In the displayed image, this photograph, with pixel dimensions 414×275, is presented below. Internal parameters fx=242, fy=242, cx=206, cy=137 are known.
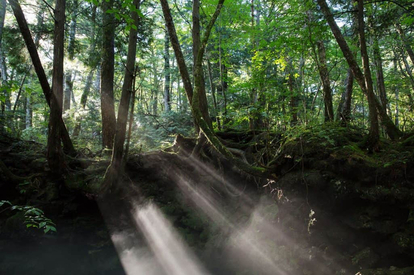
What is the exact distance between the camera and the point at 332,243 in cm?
464

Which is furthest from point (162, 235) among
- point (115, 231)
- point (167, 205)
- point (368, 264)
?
point (368, 264)

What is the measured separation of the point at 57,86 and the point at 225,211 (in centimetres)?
541

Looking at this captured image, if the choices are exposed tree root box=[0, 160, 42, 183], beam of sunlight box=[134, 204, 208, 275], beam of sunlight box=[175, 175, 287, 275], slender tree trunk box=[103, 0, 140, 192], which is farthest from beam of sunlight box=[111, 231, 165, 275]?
exposed tree root box=[0, 160, 42, 183]

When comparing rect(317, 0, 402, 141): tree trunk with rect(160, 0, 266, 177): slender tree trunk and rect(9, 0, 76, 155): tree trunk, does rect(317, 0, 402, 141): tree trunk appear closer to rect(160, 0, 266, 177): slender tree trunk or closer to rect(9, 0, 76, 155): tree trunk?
rect(160, 0, 266, 177): slender tree trunk

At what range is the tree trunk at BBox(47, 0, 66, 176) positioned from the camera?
18.8 ft

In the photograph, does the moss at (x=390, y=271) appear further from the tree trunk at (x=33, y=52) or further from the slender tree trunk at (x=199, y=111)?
the tree trunk at (x=33, y=52)

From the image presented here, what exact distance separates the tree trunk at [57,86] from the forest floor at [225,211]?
95 cm

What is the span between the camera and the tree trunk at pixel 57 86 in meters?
5.73

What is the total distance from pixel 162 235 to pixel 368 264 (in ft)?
16.8

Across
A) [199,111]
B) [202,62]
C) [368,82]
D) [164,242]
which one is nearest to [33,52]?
[199,111]

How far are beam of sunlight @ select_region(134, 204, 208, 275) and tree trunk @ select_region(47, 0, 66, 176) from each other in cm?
288

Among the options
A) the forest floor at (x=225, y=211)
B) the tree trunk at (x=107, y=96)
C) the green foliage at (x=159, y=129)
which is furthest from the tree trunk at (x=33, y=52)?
the green foliage at (x=159, y=129)

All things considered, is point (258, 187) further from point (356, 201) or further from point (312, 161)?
point (356, 201)

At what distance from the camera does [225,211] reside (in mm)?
6871
